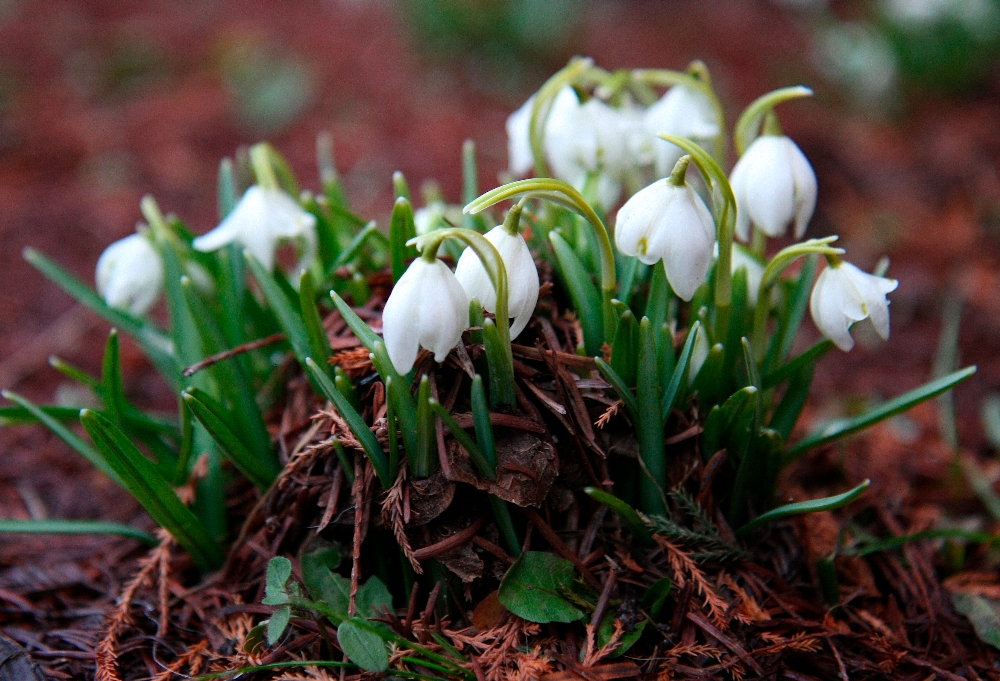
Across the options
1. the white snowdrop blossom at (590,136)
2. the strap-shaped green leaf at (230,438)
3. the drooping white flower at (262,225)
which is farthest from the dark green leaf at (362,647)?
the white snowdrop blossom at (590,136)

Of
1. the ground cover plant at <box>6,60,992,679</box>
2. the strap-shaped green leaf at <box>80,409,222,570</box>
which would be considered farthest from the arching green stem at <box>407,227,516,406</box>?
the strap-shaped green leaf at <box>80,409,222,570</box>

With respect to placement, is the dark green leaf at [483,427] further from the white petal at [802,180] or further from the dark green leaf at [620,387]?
the white petal at [802,180]

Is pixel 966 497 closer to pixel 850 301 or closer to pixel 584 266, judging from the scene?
pixel 850 301

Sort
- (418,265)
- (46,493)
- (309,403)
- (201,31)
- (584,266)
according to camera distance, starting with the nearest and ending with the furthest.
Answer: (418,265), (584,266), (309,403), (46,493), (201,31)

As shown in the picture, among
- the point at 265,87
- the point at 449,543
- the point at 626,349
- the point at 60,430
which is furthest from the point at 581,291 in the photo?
the point at 265,87

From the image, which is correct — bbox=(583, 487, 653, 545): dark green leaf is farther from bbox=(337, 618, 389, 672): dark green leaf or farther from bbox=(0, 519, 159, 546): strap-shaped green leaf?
bbox=(0, 519, 159, 546): strap-shaped green leaf

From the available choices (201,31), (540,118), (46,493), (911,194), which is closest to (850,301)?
(540,118)

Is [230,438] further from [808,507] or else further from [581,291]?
[808,507]
